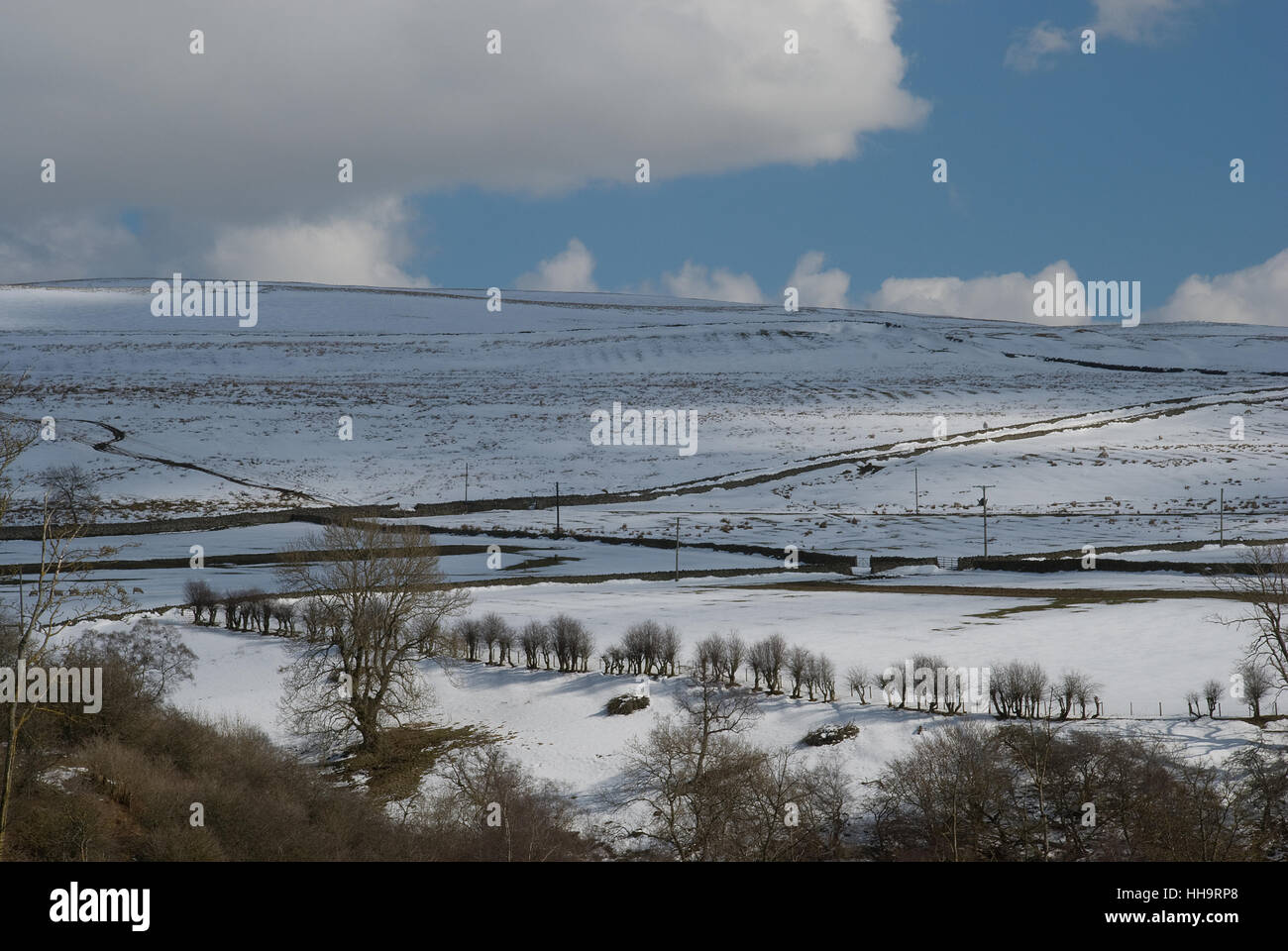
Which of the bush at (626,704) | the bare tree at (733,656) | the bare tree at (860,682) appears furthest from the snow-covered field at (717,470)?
the bare tree at (733,656)

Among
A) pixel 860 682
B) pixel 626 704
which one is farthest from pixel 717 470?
pixel 626 704

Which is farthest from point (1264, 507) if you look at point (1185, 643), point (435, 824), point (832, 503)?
point (435, 824)

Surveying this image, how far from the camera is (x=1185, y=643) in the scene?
39750mm

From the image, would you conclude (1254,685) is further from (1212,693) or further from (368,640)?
(368,640)

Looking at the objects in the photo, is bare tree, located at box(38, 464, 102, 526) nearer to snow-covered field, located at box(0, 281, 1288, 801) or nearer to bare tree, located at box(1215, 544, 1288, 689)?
snow-covered field, located at box(0, 281, 1288, 801)

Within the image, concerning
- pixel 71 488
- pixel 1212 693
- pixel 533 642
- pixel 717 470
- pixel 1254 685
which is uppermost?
pixel 717 470

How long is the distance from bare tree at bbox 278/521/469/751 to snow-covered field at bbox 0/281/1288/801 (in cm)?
223

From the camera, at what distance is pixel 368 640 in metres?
34.2

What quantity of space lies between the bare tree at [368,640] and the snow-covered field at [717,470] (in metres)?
2.23

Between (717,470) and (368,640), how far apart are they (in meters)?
66.2

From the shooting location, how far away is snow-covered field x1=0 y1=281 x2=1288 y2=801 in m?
38.8
